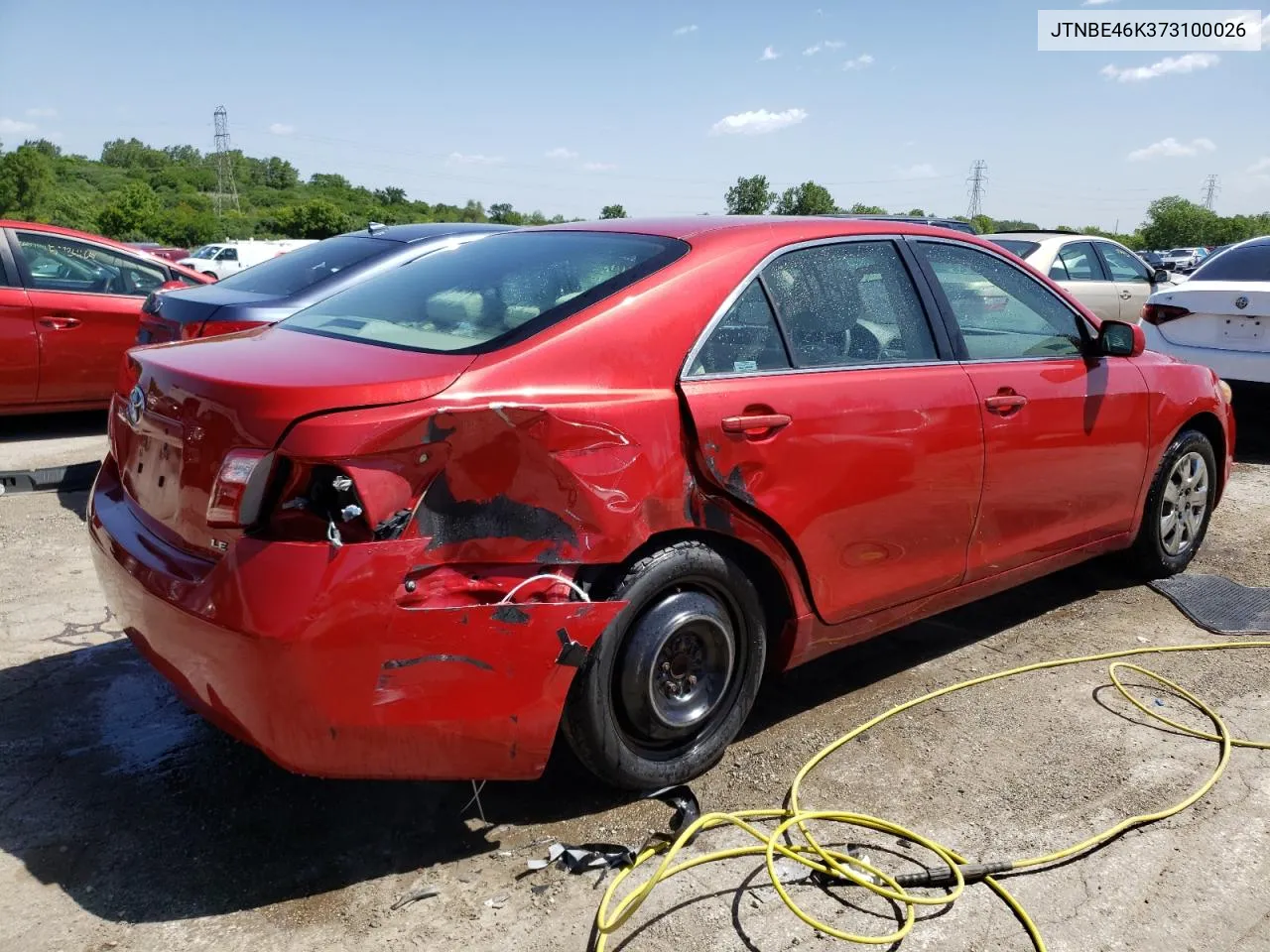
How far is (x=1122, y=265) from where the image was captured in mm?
11750

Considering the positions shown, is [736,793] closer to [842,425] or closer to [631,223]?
[842,425]

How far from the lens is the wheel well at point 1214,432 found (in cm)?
482

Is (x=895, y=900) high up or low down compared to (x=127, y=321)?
down

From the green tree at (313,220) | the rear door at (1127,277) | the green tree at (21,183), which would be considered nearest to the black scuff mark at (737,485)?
the rear door at (1127,277)

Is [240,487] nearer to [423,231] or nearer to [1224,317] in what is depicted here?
[423,231]

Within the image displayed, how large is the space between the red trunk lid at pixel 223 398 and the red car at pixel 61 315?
16.3 feet

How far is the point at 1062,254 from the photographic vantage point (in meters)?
10.8

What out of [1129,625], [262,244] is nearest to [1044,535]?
[1129,625]

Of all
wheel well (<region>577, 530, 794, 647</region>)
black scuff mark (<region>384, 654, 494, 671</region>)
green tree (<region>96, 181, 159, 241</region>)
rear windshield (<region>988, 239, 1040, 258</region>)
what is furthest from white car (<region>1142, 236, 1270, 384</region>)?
green tree (<region>96, 181, 159, 241</region>)

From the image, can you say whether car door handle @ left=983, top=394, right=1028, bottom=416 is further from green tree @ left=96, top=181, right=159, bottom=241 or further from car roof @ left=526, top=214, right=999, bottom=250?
green tree @ left=96, top=181, right=159, bottom=241

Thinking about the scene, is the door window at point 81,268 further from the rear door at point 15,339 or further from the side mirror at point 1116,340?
Result: the side mirror at point 1116,340

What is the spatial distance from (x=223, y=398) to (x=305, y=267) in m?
4.12

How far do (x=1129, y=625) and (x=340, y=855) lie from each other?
11.1 ft

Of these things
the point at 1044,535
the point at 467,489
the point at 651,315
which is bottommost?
the point at 1044,535
